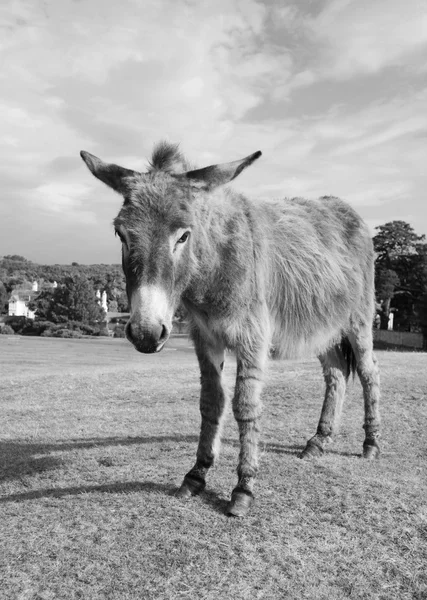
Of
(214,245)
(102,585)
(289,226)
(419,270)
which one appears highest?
(419,270)

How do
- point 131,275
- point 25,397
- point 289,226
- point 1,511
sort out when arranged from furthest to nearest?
point 25,397
point 289,226
point 1,511
point 131,275

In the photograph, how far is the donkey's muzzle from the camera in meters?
3.76

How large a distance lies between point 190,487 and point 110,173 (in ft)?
10.4

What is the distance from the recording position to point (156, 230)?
13.5 ft

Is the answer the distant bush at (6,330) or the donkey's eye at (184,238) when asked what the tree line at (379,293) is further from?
the distant bush at (6,330)

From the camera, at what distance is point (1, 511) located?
4.89 meters

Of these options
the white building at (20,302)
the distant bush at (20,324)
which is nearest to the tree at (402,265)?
the distant bush at (20,324)

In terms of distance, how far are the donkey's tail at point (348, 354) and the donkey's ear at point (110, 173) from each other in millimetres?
4273

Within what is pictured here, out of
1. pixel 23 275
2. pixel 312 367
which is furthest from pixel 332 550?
pixel 23 275

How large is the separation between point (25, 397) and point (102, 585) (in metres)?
9.03

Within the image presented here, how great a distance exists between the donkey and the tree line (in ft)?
3.06

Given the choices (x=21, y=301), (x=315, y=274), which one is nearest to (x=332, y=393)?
(x=315, y=274)

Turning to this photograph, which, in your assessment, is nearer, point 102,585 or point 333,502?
point 102,585

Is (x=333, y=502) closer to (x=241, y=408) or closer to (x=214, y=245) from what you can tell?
(x=241, y=408)
